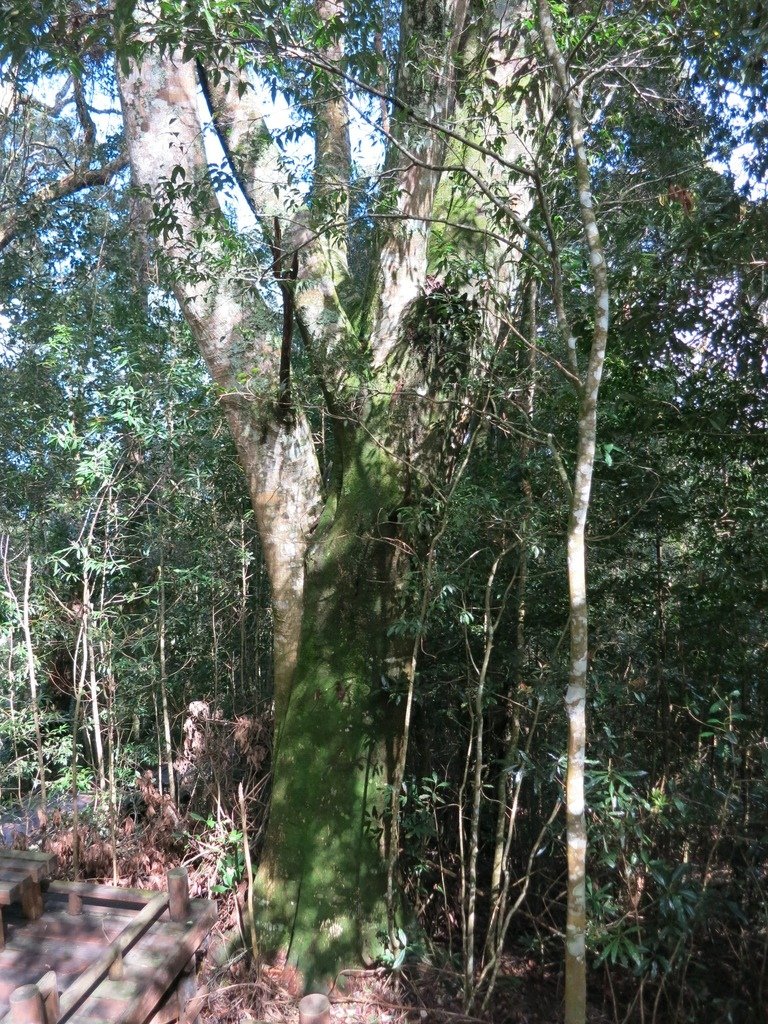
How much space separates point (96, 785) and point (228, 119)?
441cm

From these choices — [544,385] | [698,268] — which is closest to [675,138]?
[698,268]

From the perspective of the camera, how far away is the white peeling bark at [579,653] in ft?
7.96

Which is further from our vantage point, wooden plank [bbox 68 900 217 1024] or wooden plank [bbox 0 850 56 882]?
wooden plank [bbox 0 850 56 882]

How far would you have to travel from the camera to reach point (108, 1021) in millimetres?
2600

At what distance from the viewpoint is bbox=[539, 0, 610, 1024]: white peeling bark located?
2426mm

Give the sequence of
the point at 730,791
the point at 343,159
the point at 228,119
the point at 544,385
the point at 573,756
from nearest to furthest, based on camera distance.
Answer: the point at 573,756 → the point at 730,791 → the point at 544,385 → the point at 228,119 → the point at 343,159

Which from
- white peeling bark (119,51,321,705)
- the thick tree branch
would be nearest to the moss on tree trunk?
white peeling bark (119,51,321,705)

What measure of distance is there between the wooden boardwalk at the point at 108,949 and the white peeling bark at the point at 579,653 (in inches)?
62.6

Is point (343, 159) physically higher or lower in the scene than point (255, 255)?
higher

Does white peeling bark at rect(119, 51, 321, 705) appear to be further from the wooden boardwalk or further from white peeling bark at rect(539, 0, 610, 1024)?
white peeling bark at rect(539, 0, 610, 1024)

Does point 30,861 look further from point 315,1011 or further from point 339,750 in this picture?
point 315,1011

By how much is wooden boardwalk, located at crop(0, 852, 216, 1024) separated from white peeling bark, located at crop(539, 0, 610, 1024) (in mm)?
1590

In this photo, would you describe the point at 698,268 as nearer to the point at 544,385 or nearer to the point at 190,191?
the point at 544,385

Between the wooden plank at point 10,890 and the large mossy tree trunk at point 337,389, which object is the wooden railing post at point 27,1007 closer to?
the wooden plank at point 10,890
